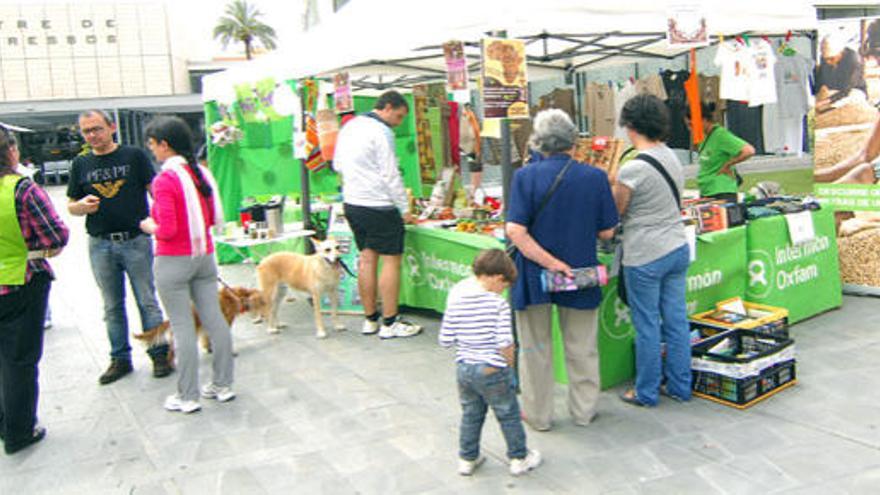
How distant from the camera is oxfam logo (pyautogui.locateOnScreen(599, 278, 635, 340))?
4.20 meters

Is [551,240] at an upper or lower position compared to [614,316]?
upper

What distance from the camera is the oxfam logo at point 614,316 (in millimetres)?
4203

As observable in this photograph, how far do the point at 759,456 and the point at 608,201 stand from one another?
4.48ft

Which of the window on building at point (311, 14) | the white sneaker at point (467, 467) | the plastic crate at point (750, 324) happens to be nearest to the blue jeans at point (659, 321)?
the plastic crate at point (750, 324)

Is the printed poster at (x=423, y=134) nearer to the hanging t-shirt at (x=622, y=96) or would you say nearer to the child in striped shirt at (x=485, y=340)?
the hanging t-shirt at (x=622, y=96)

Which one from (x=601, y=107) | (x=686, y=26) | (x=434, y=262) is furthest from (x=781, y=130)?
(x=434, y=262)

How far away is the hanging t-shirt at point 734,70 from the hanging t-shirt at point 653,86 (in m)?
1.53

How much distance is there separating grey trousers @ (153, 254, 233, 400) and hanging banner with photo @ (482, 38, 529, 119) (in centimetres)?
185

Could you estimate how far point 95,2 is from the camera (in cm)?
4216

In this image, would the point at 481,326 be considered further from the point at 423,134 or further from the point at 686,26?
the point at 423,134

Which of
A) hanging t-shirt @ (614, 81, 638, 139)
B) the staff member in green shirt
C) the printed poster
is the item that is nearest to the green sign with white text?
the staff member in green shirt

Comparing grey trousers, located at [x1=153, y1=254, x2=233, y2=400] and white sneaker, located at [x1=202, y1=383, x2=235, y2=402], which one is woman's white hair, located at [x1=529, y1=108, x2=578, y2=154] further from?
white sneaker, located at [x1=202, y1=383, x2=235, y2=402]

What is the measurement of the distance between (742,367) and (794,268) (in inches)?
70.7

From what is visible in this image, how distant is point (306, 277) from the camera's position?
231 inches
